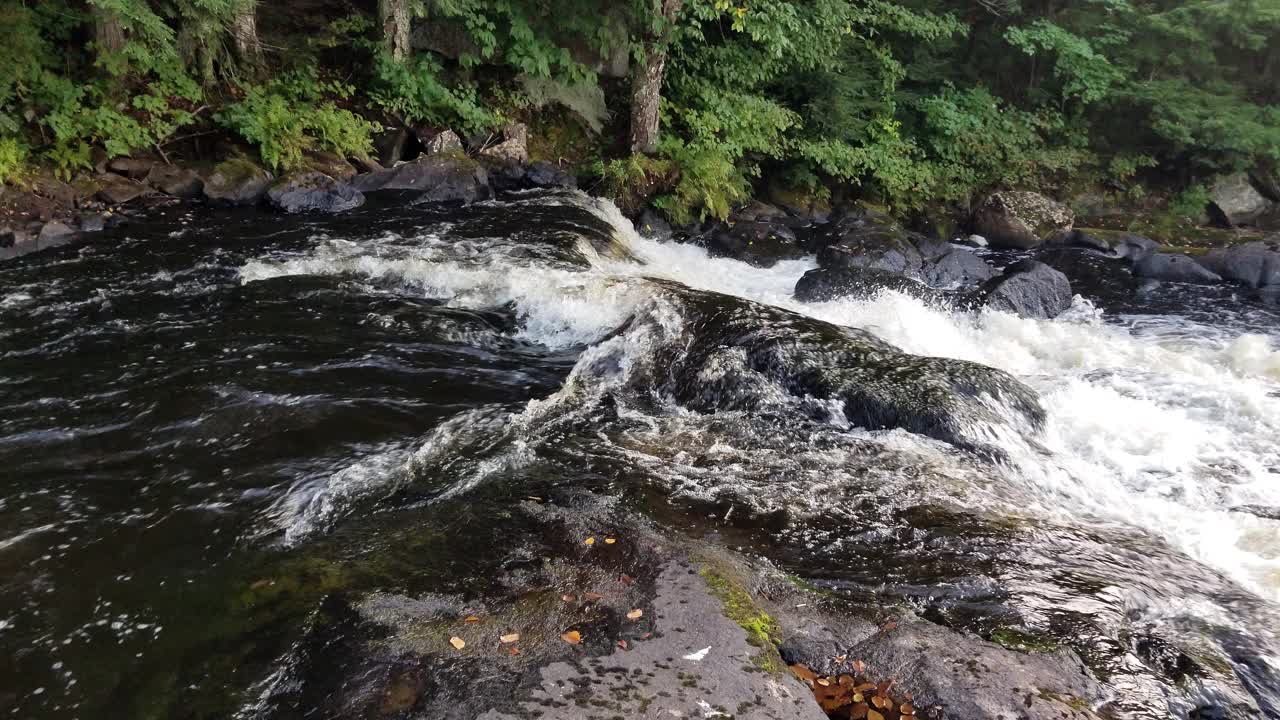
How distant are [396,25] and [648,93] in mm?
4066

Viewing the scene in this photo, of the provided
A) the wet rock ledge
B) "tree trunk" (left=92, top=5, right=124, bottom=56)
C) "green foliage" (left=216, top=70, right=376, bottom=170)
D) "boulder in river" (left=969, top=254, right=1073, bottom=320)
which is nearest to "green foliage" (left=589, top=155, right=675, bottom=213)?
"green foliage" (left=216, top=70, right=376, bottom=170)

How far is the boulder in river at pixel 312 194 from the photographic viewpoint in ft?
34.0

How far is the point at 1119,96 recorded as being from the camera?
15.4 metres

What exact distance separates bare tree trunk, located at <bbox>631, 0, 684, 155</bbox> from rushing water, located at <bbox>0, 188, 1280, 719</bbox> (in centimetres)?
477

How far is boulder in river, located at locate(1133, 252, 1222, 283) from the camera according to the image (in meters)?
12.1

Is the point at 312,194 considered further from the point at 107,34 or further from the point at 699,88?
the point at 699,88

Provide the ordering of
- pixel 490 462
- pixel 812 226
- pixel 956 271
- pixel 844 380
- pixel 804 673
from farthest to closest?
pixel 812 226, pixel 956 271, pixel 844 380, pixel 490 462, pixel 804 673

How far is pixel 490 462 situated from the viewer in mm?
4828

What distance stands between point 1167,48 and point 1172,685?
1677cm

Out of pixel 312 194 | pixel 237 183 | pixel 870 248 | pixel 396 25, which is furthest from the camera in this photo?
pixel 396 25

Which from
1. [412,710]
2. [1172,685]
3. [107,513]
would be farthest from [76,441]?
[1172,685]

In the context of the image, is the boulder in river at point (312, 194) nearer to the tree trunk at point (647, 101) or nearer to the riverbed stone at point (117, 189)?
the riverbed stone at point (117, 189)

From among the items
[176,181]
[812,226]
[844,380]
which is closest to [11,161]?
[176,181]

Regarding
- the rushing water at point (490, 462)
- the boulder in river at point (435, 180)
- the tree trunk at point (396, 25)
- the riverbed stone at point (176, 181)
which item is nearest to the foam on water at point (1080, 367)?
the rushing water at point (490, 462)
